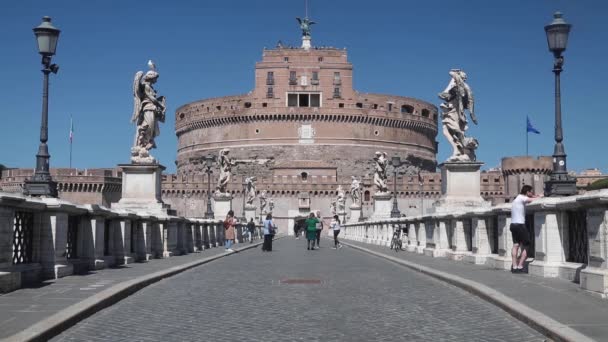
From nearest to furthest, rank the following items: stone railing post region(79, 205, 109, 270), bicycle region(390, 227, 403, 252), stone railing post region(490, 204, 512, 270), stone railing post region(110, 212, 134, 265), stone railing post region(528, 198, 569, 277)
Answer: stone railing post region(528, 198, 569, 277)
stone railing post region(79, 205, 109, 270)
stone railing post region(490, 204, 512, 270)
stone railing post region(110, 212, 134, 265)
bicycle region(390, 227, 403, 252)

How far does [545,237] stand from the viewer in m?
9.57

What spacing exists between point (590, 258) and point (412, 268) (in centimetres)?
527

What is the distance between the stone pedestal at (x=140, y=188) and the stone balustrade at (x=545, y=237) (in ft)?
19.3

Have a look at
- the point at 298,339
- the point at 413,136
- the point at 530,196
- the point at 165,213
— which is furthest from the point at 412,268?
the point at 413,136

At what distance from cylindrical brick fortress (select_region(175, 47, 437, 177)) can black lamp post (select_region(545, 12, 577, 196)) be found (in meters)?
78.5

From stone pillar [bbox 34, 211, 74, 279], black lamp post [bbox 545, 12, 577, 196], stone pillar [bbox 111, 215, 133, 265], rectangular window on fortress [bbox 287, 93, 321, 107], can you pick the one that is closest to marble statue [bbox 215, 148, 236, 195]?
stone pillar [bbox 111, 215, 133, 265]

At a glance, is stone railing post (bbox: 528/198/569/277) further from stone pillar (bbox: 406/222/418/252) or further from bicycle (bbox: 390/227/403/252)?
bicycle (bbox: 390/227/403/252)

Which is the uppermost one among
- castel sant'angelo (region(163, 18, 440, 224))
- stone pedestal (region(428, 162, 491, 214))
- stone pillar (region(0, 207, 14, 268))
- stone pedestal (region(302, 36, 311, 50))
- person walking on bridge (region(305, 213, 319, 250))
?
stone pedestal (region(302, 36, 311, 50))

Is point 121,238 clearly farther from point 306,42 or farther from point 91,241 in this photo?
point 306,42

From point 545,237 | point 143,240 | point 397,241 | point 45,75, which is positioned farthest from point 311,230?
point 545,237

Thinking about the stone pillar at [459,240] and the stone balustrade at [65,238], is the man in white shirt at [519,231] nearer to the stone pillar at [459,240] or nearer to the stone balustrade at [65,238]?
the stone pillar at [459,240]

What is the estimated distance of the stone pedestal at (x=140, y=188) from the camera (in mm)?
16516

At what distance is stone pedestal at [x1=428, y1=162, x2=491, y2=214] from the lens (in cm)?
1612

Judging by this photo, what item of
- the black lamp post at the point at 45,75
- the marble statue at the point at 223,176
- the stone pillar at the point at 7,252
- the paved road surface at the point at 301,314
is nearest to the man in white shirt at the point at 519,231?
the paved road surface at the point at 301,314
